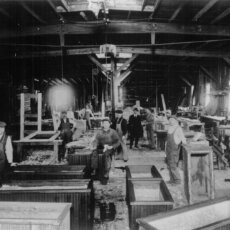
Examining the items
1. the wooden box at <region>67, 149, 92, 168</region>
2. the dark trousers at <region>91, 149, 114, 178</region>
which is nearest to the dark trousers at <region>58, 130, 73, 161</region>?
the wooden box at <region>67, 149, 92, 168</region>

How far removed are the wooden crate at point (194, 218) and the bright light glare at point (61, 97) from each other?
61.4 feet

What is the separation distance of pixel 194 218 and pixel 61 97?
2140 cm

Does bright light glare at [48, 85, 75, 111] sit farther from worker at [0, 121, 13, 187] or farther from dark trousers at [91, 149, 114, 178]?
worker at [0, 121, 13, 187]

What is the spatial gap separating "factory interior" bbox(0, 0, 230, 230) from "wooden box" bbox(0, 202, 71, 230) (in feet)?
0.04

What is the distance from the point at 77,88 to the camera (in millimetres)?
27219

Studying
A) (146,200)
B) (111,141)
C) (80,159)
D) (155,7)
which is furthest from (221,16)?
(146,200)

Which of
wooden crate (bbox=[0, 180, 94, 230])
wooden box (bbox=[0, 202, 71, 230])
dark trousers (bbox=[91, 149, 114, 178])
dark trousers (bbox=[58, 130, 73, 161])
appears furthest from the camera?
dark trousers (bbox=[58, 130, 73, 161])

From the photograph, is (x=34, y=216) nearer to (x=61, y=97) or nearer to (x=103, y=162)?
(x=103, y=162)

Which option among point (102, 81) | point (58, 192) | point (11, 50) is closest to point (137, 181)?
point (58, 192)

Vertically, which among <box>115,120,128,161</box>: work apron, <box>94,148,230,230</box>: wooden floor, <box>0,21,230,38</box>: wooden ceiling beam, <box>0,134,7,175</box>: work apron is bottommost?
<box>94,148,230,230</box>: wooden floor

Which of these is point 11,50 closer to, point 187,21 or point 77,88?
point 187,21

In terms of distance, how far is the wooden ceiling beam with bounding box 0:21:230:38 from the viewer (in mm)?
10273

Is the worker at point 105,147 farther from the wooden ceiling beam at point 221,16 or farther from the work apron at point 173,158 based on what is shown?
the wooden ceiling beam at point 221,16

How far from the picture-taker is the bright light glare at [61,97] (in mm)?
22484
